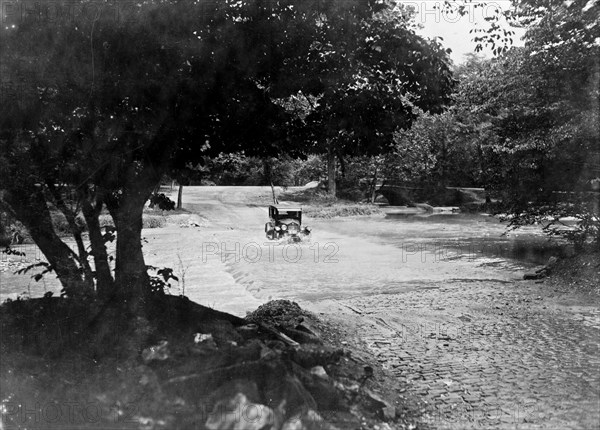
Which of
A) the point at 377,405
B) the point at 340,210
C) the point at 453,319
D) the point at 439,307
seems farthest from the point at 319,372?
the point at 340,210

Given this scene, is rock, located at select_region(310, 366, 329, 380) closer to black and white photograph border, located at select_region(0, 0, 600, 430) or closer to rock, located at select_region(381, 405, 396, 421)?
black and white photograph border, located at select_region(0, 0, 600, 430)

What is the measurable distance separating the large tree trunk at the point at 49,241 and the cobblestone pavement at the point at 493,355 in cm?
334

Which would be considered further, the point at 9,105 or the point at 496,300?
the point at 496,300

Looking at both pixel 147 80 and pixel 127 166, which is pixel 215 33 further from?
pixel 127 166

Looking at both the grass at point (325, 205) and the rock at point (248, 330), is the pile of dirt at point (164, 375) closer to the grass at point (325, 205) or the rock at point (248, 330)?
the rock at point (248, 330)

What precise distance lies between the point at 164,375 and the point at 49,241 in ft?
6.43

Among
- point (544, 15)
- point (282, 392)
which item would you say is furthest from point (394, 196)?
point (282, 392)

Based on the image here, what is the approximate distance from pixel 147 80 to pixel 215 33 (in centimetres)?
73

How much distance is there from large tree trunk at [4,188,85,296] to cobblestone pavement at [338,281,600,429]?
11.0 ft

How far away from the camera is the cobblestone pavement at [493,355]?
4871mm

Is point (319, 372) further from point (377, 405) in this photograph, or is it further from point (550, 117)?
point (550, 117)

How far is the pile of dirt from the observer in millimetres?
4008

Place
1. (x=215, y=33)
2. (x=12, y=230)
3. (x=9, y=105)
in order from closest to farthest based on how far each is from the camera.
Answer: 1. (x=9, y=105)
2. (x=215, y=33)
3. (x=12, y=230)

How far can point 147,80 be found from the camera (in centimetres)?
480
